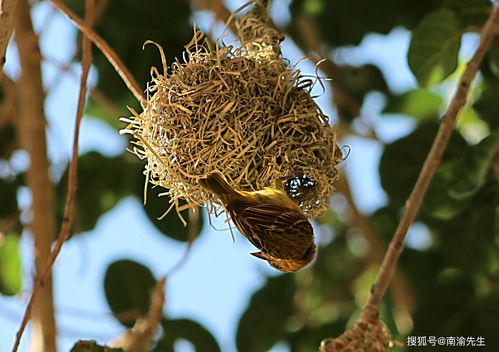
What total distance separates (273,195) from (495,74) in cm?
126

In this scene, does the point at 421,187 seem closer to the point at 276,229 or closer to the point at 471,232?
the point at 276,229

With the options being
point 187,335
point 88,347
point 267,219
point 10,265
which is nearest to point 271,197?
point 267,219

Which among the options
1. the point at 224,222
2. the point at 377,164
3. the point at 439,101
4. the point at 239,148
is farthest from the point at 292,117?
the point at 439,101

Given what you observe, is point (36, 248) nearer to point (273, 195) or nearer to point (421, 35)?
point (273, 195)

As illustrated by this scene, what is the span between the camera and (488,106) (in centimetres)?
246

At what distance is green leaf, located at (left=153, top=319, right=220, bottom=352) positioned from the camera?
2.24m

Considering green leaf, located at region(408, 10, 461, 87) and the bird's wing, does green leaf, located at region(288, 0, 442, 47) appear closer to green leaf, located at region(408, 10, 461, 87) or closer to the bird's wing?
green leaf, located at region(408, 10, 461, 87)

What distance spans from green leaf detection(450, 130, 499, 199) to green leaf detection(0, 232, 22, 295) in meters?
1.27

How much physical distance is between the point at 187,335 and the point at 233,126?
1172 millimetres

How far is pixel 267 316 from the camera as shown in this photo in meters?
2.64

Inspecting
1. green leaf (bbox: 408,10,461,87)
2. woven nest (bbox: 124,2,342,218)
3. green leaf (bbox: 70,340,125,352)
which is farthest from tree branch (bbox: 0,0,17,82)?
green leaf (bbox: 408,10,461,87)

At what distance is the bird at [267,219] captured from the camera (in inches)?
44.3

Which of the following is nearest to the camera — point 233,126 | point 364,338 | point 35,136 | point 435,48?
point 233,126

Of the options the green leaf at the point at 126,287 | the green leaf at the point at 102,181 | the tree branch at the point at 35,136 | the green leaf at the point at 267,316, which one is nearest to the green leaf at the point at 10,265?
the green leaf at the point at 102,181
